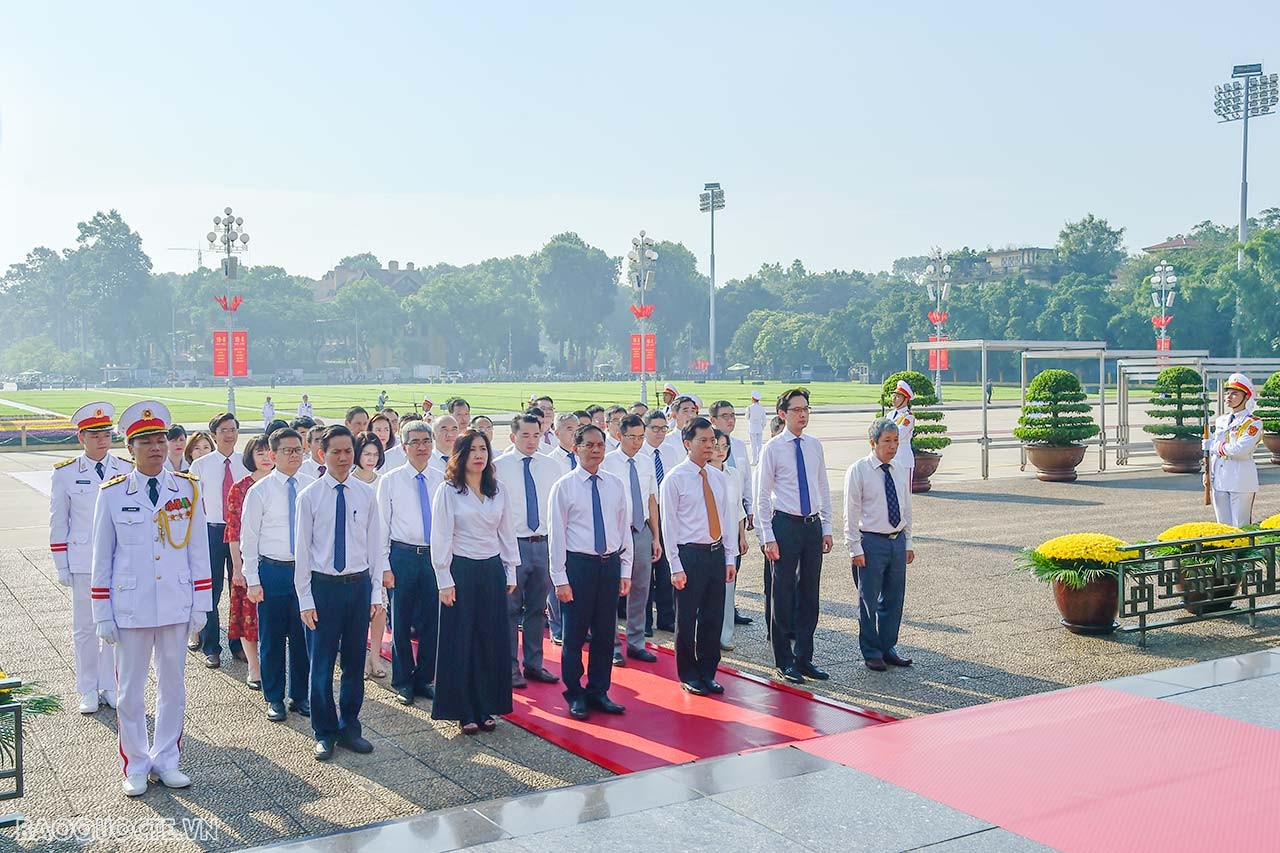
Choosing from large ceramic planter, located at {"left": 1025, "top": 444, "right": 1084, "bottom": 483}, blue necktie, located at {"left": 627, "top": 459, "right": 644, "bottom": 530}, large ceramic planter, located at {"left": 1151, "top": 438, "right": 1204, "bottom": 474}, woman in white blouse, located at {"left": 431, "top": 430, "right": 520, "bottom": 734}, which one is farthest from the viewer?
large ceramic planter, located at {"left": 1151, "top": 438, "right": 1204, "bottom": 474}

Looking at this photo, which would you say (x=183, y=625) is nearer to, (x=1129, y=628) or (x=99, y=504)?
(x=99, y=504)

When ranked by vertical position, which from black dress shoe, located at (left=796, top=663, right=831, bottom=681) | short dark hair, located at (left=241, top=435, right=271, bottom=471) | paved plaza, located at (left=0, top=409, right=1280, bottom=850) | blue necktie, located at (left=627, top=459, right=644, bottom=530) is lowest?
paved plaza, located at (left=0, top=409, right=1280, bottom=850)

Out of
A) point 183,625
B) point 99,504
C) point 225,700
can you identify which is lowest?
point 225,700

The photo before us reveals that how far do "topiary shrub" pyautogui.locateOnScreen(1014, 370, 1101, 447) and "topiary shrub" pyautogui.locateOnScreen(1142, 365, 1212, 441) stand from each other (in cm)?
239

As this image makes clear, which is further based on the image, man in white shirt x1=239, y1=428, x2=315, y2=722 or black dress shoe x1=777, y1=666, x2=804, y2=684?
black dress shoe x1=777, y1=666, x2=804, y2=684

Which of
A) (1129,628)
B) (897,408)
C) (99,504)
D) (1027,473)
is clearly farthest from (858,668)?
(1027,473)

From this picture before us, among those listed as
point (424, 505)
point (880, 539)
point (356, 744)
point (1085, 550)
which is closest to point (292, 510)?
point (424, 505)

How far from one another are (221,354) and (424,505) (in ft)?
106

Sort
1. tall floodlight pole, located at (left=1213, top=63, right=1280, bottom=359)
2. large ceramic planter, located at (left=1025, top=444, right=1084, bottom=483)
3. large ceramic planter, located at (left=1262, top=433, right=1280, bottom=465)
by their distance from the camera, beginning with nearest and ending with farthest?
large ceramic planter, located at (left=1025, top=444, right=1084, bottom=483)
large ceramic planter, located at (left=1262, top=433, right=1280, bottom=465)
tall floodlight pole, located at (left=1213, top=63, right=1280, bottom=359)

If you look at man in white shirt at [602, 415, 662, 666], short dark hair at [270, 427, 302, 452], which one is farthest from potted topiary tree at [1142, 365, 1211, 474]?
short dark hair at [270, 427, 302, 452]

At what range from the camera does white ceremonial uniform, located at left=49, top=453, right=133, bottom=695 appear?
718 cm

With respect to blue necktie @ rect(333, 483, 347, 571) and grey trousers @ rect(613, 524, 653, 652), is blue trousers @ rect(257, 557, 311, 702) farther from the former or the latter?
grey trousers @ rect(613, 524, 653, 652)

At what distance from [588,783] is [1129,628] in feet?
16.8

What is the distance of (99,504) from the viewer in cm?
584
